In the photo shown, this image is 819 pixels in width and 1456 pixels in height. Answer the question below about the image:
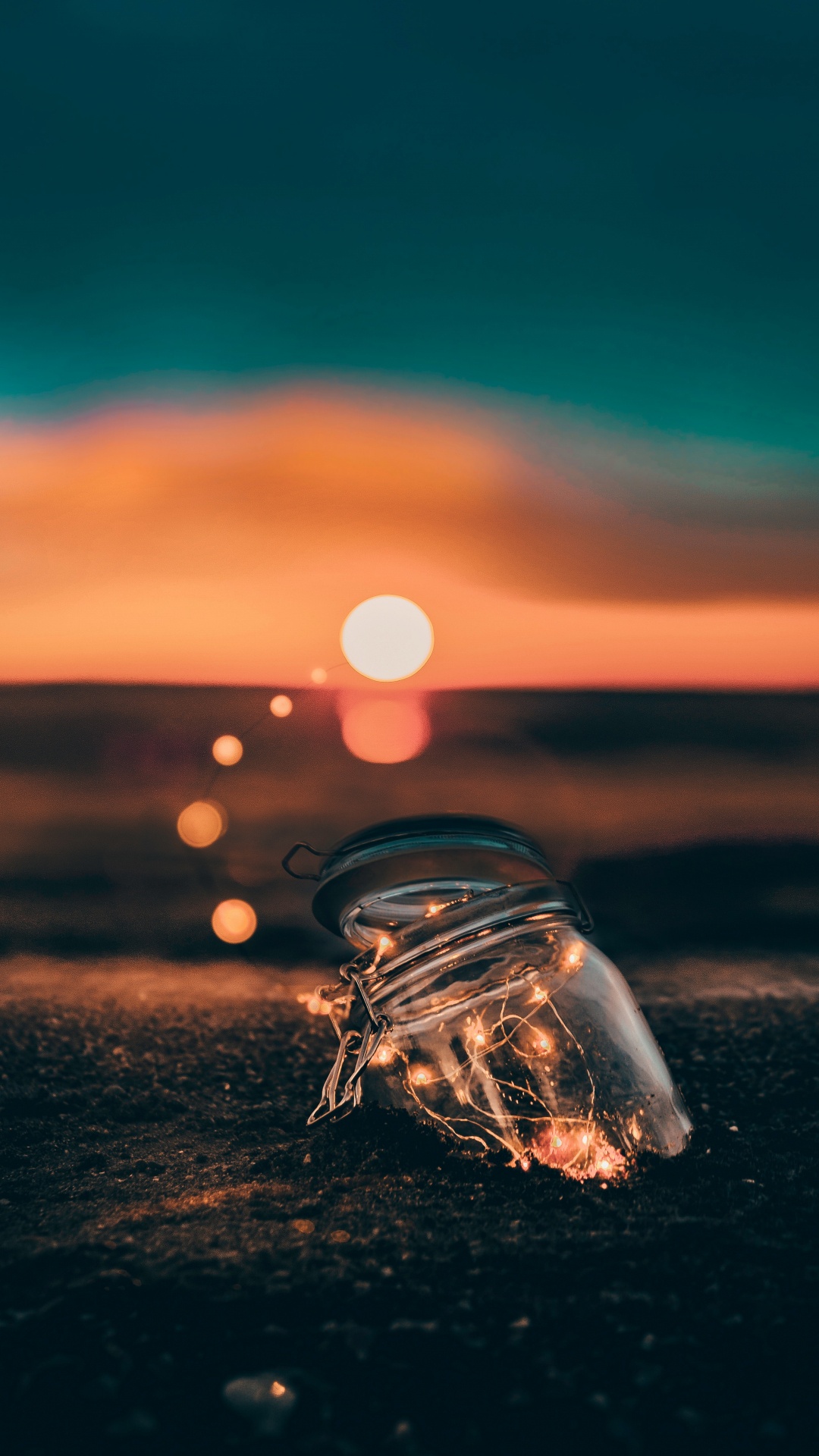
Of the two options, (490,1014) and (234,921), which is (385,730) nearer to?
(234,921)

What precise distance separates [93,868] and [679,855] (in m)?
1.76

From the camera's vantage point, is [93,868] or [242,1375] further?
[93,868]

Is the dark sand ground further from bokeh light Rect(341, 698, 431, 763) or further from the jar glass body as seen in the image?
bokeh light Rect(341, 698, 431, 763)

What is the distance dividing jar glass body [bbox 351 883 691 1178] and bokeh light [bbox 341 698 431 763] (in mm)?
3336

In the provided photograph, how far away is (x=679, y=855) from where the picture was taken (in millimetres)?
2711

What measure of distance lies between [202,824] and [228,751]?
985 mm

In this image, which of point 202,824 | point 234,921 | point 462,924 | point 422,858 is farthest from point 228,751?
point 462,924

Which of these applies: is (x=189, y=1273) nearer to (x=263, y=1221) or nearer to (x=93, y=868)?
(x=263, y=1221)

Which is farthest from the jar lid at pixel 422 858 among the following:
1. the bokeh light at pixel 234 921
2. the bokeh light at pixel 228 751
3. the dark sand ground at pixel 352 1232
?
the bokeh light at pixel 228 751

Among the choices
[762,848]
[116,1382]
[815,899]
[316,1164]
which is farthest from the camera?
[762,848]

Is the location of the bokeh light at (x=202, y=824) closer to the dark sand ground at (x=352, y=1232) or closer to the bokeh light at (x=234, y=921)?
the bokeh light at (x=234, y=921)

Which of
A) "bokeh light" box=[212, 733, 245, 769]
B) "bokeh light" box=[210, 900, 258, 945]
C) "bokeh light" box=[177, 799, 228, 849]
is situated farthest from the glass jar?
"bokeh light" box=[212, 733, 245, 769]

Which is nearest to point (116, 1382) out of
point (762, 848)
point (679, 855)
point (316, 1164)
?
point (316, 1164)

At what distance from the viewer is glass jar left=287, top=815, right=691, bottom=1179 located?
96 centimetres
